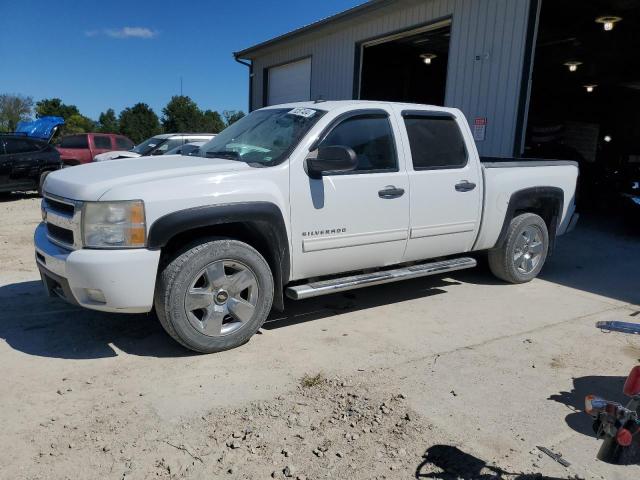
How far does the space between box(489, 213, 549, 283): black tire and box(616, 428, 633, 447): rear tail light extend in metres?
4.04

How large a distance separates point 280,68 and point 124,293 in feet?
47.0

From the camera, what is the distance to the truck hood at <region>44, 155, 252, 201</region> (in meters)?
3.57

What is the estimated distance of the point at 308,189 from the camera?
4152 millimetres

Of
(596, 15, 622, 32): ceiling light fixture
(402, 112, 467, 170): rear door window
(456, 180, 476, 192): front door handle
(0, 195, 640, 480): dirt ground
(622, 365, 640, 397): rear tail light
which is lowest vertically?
(0, 195, 640, 480): dirt ground

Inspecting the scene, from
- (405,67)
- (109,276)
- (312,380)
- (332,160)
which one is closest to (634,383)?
(312,380)

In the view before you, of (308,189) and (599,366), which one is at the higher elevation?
(308,189)

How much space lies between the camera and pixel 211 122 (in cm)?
8738

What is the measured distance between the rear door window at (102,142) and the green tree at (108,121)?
220 feet

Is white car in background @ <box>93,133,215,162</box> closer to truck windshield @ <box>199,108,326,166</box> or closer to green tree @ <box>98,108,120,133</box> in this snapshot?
truck windshield @ <box>199,108,326,166</box>

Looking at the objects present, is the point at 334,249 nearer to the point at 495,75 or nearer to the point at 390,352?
the point at 390,352

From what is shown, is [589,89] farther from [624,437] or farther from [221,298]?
[624,437]

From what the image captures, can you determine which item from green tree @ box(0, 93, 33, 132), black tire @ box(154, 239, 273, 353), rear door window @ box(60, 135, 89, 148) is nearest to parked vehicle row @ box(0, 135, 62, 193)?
rear door window @ box(60, 135, 89, 148)

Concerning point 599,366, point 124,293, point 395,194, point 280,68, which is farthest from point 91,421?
point 280,68

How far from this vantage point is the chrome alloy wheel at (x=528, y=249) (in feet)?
20.1
